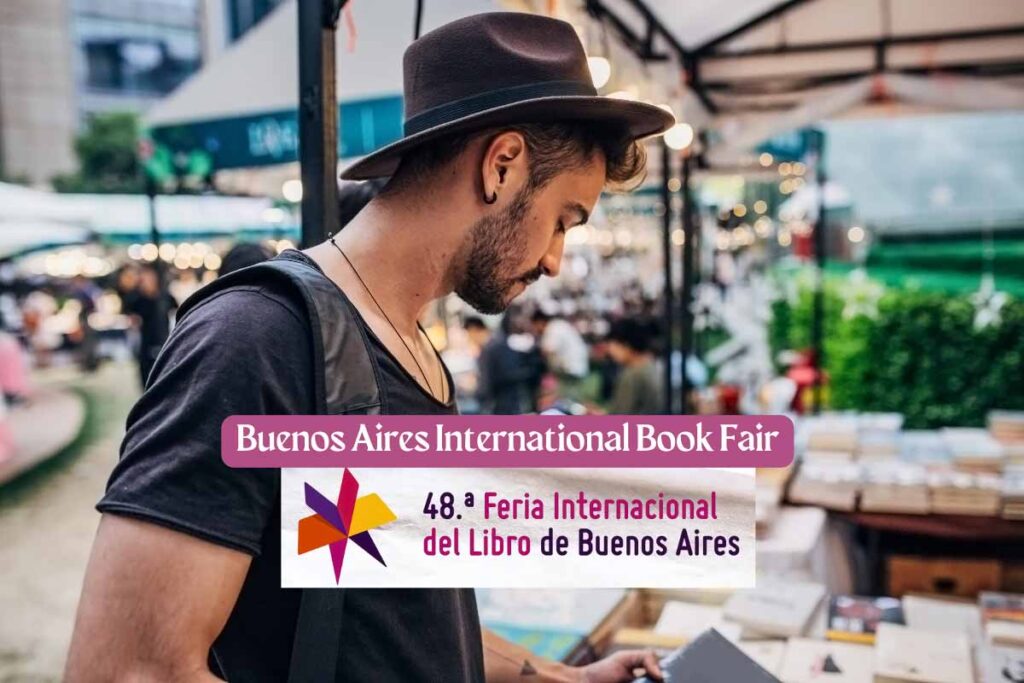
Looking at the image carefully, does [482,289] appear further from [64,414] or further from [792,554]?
[64,414]

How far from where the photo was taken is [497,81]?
986 mm

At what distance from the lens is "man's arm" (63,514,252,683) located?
750 mm

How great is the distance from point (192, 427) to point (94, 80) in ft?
168

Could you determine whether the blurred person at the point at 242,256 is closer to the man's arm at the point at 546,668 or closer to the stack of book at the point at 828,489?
the man's arm at the point at 546,668

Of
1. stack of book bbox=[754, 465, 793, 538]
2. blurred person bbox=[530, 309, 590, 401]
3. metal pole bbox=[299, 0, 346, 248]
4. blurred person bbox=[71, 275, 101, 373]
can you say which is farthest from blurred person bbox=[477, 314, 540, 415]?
blurred person bbox=[71, 275, 101, 373]

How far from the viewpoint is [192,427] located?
2.55ft

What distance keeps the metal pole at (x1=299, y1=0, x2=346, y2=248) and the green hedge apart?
689 cm

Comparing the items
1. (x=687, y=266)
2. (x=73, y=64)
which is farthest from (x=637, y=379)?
(x=73, y=64)

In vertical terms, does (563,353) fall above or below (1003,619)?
below

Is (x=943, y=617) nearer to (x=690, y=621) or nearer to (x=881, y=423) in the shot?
(x=690, y=621)

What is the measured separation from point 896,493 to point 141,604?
3695 millimetres

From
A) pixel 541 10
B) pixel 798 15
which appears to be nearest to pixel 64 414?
pixel 798 15

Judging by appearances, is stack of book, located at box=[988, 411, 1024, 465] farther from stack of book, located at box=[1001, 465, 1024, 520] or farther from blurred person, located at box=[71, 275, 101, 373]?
blurred person, located at box=[71, 275, 101, 373]

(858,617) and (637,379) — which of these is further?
(637,379)
